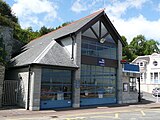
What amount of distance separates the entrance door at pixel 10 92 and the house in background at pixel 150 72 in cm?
3672

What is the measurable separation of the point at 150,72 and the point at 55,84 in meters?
36.6

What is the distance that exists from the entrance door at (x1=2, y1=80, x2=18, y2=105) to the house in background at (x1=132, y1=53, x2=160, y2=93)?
120 feet

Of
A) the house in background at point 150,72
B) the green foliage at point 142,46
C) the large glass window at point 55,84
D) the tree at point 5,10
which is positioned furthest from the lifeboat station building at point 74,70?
the green foliage at point 142,46

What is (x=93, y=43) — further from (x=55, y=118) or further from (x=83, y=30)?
(x=55, y=118)

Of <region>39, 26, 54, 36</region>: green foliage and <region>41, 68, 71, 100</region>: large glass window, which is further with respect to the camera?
<region>39, 26, 54, 36</region>: green foliage

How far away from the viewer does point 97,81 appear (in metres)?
23.1

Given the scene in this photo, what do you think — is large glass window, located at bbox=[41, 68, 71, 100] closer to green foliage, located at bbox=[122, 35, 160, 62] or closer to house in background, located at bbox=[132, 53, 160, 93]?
house in background, located at bbox=[132, 53, 160, 93]

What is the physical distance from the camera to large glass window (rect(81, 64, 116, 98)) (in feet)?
71.7

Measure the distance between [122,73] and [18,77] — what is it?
1141 centimetres

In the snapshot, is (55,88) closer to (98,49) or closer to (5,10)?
(98,49)

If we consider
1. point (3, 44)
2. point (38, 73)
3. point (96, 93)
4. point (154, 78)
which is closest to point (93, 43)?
point (96, 93)

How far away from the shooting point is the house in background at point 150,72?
164 feet

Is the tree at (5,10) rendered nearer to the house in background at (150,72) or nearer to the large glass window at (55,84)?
the large glass window at (55,84)

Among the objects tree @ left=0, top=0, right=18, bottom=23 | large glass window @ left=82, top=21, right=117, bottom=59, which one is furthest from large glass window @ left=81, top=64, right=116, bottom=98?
tree @ left=0, top=0, right=18, bottom=23
